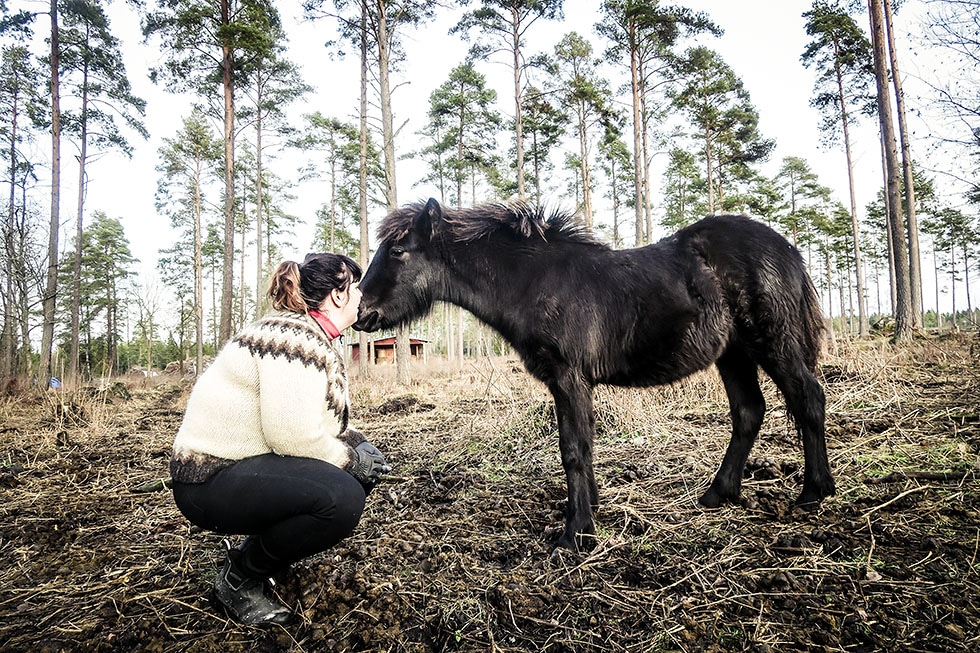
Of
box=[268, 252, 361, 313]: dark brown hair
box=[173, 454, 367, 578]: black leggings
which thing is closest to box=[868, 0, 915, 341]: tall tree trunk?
box=[268, 252, 361, 313]: dark brown hair

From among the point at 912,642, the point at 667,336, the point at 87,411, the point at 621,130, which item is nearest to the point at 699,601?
the point at 912,642

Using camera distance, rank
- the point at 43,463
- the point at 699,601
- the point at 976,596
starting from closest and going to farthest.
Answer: the point at 976,596 → the point at 699,601 → the point at 43,463

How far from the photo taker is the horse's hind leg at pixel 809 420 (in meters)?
2.96

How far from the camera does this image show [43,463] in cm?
522

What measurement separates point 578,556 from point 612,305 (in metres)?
1.65

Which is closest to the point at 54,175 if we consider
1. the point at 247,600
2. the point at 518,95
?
the point at 518,95

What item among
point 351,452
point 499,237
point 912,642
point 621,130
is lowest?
point 912,642

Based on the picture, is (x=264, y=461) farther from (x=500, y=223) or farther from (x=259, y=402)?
(x=500, y=223)

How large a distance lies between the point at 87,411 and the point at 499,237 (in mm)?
8929

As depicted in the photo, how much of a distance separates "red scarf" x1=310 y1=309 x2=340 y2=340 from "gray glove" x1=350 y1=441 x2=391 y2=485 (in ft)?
2.17

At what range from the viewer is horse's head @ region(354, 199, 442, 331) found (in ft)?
11.3

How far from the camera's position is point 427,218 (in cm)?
345

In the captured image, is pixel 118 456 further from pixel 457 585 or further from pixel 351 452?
pixel 457 585

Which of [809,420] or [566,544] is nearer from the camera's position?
[566,544]
